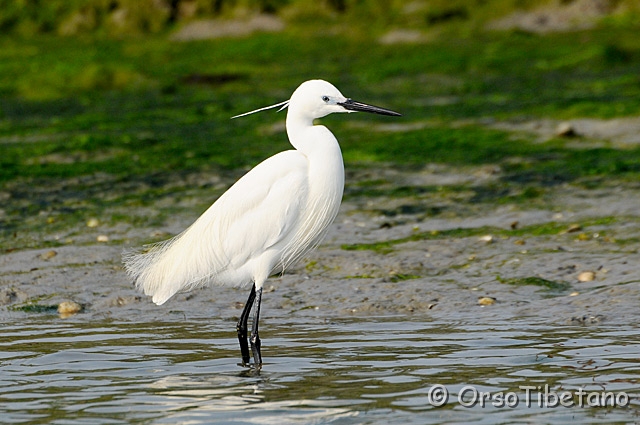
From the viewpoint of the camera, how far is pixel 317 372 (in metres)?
5.93

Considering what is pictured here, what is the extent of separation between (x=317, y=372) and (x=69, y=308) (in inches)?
106

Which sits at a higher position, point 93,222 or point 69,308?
point 69,308

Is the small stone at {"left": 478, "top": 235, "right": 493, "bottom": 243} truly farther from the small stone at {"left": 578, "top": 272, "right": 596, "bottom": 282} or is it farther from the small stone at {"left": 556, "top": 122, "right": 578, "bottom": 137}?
the small stone at {"left": 556, "top": 122, "right": 578, "bottom": 137}

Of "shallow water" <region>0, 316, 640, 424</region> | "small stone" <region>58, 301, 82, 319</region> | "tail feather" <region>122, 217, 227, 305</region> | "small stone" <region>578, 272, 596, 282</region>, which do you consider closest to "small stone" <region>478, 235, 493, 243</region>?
"small stone" <region>578, 272, 596, 282</region>

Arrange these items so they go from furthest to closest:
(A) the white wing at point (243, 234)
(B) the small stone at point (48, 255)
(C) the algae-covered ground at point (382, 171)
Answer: (B) the small stone at point (48, 255) → (C) the algae-covered ground at point (382, 171) → (A) the white wing at point (243, 234)

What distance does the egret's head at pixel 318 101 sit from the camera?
651cm

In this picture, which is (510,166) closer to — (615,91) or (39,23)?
(615,91)

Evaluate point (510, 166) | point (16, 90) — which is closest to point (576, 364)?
point (510, 166)

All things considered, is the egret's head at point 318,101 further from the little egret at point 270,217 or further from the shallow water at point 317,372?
the shallow water at point 317,372

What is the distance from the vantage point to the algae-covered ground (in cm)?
806
